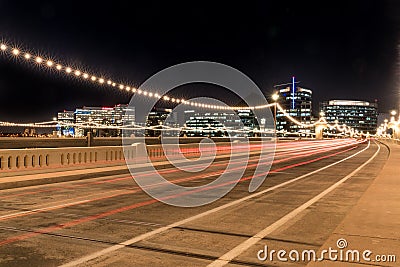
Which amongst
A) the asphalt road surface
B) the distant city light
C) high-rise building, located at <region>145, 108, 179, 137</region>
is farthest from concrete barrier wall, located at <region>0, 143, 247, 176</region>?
high-rise building, located at <region>145, 108, 179, 137</region>

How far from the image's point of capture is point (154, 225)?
28.3 feet

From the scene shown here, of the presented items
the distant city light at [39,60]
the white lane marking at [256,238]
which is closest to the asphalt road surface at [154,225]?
the white lane marking at [256,238]

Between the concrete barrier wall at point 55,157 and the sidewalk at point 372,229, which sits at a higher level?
the concrete barrier wall at point 55,157

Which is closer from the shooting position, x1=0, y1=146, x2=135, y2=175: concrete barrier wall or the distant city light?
x1=0, y1=146, x2=135, y2=175: concrete barrier wall

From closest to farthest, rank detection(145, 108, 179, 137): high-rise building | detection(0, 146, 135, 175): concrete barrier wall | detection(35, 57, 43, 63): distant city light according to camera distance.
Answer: detection(0, 146, 135, 175): concrete barrier wall, detection(35, 57, 43, 63): distant city light, detection(145, 108, 179, 137): high-rise building

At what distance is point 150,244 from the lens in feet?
23.3

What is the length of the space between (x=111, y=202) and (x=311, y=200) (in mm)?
5228

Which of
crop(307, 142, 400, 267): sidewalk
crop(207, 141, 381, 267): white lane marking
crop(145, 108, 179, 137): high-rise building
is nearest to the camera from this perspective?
crop(207, 141, 381, 267): white lane marking

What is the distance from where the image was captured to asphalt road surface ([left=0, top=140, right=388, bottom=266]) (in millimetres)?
6414

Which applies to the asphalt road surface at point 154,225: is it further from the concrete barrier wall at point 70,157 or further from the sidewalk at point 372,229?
the concrete barrier wall at point 70,157

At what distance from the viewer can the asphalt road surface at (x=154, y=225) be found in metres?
6.41

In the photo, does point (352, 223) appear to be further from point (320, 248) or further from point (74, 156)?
point (74, 156)

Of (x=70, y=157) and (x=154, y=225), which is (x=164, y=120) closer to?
(x=70, y=157)

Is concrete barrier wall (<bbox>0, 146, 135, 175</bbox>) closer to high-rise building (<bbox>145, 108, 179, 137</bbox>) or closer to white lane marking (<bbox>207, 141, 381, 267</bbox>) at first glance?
white lane marking (<bbox>207, 141, 381, 267</bbox>)
